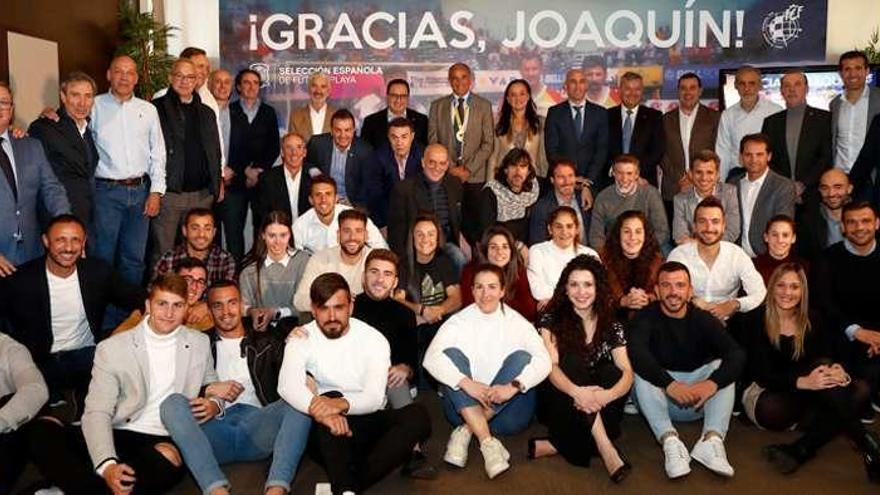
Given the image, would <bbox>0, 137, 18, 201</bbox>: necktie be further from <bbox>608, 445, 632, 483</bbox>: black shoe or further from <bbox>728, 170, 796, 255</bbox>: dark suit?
<bbox>728, 170, 796, 255</bbox>: dark suit

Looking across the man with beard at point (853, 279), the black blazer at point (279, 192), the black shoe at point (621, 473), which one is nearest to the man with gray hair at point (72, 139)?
the black blazer at point (279, 192)

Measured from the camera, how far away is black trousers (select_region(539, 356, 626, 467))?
4160mm

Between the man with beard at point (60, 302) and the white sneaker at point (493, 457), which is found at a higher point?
the man with beard at point (60, 302)

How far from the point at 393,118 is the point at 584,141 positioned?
1.46 meters

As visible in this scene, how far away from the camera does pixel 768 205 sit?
5820mm

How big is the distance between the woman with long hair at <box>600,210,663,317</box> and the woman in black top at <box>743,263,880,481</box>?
0.70 m

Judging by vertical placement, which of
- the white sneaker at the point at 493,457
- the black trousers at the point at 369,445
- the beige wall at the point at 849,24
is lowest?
the white sneaker at the point at 493,457

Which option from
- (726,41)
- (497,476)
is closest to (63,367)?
(497,476)

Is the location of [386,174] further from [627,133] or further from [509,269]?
[627,133]

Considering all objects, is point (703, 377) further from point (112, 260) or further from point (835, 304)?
point (112, 260)

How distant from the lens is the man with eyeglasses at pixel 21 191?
4.93m

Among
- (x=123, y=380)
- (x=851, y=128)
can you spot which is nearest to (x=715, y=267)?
(x=851, y=128)

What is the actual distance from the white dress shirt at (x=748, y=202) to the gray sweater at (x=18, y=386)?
423cm

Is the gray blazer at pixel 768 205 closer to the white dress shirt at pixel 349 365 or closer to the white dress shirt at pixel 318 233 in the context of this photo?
the white dress shirt at pixel 318 233
